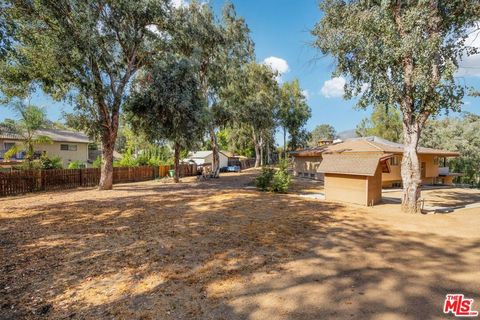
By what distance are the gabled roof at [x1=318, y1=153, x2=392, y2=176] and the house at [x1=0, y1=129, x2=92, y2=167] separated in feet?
85.1

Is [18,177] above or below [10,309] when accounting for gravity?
above

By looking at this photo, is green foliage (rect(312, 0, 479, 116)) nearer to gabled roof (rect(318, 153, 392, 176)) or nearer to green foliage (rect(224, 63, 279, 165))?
gabled roof (rect(318, 153, 392, 176))

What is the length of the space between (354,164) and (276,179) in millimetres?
4782

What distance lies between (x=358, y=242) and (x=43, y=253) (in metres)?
7.42

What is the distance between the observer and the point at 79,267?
4863 mm

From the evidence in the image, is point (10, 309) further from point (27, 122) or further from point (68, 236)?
point (27, 122)

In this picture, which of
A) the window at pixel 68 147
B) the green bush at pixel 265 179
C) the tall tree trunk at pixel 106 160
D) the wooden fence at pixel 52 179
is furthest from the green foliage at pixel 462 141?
the window at pixel 68 147

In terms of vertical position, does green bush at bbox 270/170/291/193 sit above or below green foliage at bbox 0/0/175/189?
below

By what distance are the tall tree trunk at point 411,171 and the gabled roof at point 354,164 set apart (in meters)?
1.34

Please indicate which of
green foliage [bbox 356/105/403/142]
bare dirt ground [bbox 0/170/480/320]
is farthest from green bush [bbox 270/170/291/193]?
green foliage [bbox 356/105/403/142]

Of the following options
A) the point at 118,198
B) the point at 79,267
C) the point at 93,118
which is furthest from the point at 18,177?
the point at 79,267

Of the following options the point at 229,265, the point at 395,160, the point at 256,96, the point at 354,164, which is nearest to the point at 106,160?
the point at 229,265

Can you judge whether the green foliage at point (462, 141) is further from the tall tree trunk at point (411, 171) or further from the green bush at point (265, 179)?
the green bush at point (265, 179)

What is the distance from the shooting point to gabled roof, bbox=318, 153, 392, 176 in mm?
12109
